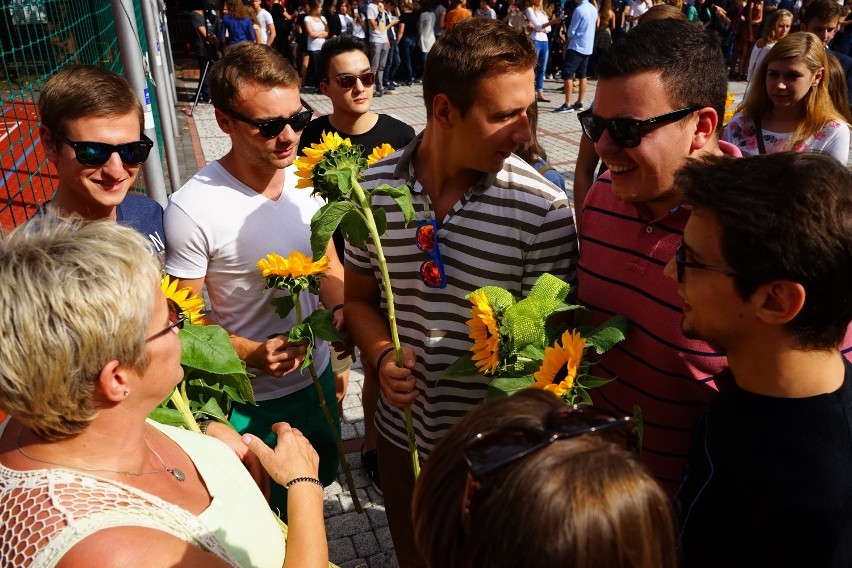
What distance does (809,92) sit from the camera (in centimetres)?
419

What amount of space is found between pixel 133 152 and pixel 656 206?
1903 mm

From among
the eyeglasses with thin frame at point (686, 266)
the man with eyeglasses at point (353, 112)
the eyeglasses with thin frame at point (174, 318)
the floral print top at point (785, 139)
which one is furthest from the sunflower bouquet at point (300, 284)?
the floral print top at point (785, 139)

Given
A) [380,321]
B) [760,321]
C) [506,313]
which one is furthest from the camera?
[380,321]

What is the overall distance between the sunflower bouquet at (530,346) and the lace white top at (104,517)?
0.69m

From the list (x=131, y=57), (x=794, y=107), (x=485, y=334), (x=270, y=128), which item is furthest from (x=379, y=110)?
(x=485, y=334)

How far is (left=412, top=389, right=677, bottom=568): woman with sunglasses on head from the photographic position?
3.22ft

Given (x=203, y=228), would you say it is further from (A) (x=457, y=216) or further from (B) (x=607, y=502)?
(B) (x=607, y=502)

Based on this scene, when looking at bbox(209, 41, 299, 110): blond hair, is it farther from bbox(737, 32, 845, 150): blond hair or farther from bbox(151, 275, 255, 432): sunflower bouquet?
bbox(737, 32, 845, 150): blond hair

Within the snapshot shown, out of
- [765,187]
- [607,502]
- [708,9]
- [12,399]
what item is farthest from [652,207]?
[708,9]

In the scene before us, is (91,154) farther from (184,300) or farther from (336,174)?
(336,174)

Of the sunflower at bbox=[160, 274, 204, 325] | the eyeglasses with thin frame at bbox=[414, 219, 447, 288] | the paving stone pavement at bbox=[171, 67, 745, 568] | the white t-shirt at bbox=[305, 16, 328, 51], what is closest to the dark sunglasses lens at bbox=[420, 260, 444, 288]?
the eyeglasses with thin frame at bbox=[414, 219, 447, 288]

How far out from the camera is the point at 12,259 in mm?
1373

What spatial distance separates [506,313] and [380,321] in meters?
0.83

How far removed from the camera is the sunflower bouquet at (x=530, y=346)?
1.66m
